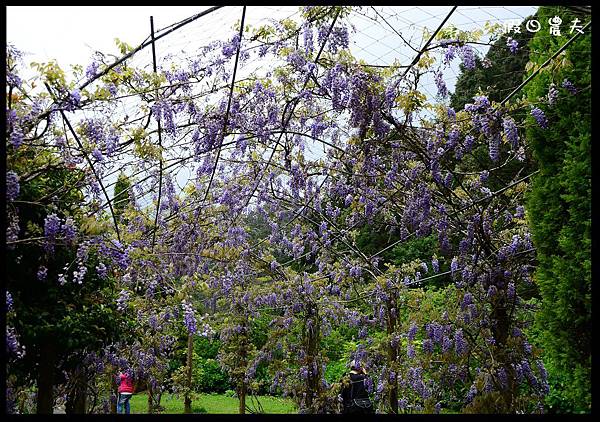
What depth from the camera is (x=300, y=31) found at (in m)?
4.20

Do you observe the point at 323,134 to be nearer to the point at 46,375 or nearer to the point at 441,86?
the point at 441,86

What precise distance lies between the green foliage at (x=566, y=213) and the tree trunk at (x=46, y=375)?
3005 millimetres

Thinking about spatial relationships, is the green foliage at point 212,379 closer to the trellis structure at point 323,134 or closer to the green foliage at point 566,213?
the trellis structure at point 323,134

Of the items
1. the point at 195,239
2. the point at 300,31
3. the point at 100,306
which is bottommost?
Result: the point at 100,306

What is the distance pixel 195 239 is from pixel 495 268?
8.95ft

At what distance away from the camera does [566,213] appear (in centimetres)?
293

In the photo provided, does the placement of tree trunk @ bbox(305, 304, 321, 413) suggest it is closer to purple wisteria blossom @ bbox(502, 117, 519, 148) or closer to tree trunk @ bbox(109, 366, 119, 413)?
tree trunk @ bbox(109, 366, 119, 413)

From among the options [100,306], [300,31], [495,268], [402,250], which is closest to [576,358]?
[495,268]

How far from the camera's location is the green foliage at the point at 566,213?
9.00 ft

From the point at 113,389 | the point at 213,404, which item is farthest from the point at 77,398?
the point at 213,404

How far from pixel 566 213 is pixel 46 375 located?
3317mm

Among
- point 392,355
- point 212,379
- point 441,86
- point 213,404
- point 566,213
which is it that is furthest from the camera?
point 212,379
